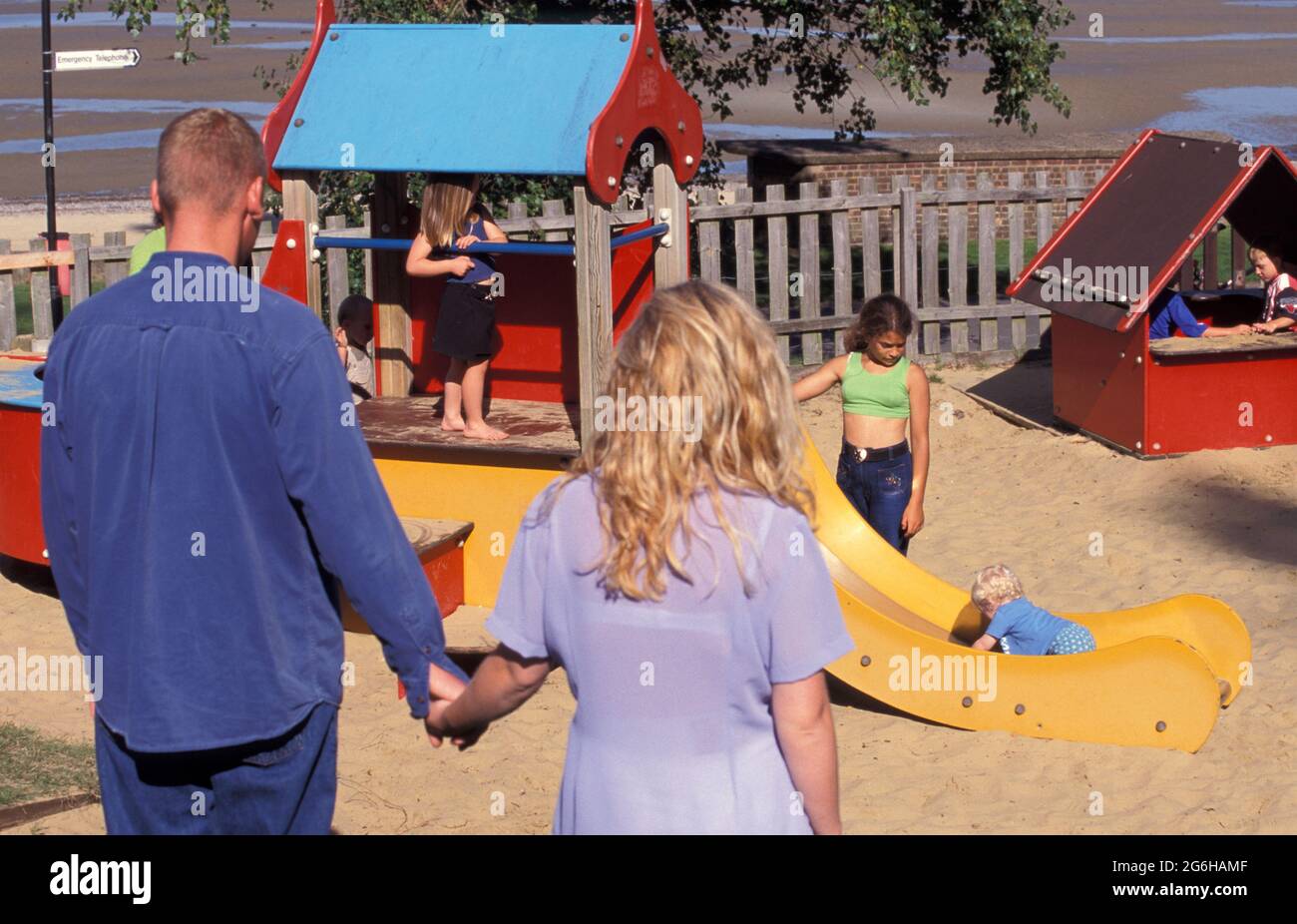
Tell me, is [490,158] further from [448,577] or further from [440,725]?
[440,725]

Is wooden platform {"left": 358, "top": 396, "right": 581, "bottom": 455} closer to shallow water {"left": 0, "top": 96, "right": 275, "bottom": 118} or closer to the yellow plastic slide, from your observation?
the yellow plastic slide

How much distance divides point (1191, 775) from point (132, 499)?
3859 mm

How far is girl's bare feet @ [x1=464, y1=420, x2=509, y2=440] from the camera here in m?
6.47

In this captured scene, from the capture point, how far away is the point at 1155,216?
8852 millimetres

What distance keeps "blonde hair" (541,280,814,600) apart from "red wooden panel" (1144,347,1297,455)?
6.65 m

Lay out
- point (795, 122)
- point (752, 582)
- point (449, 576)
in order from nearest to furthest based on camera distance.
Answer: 1. point (752, 582)
2. point (449, 576)
3. point (795, 122)

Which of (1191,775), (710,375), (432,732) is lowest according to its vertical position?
(1191,775)

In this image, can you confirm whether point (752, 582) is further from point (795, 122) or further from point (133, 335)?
point (795, 122)

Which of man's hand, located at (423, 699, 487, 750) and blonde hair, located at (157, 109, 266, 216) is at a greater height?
blonde hair, located at (157, 109, 266, 216)

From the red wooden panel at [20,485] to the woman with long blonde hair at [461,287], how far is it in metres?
1.79

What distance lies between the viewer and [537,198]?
11508 millimetres

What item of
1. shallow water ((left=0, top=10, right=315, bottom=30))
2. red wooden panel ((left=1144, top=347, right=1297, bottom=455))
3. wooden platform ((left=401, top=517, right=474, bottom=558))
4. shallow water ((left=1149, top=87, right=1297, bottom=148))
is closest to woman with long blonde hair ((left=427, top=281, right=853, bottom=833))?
wooden platform ((left=401, top=517, right=474, bottom=558))

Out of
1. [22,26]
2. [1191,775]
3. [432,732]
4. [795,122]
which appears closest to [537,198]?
[1191,775]

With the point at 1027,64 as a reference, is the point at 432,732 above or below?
below
